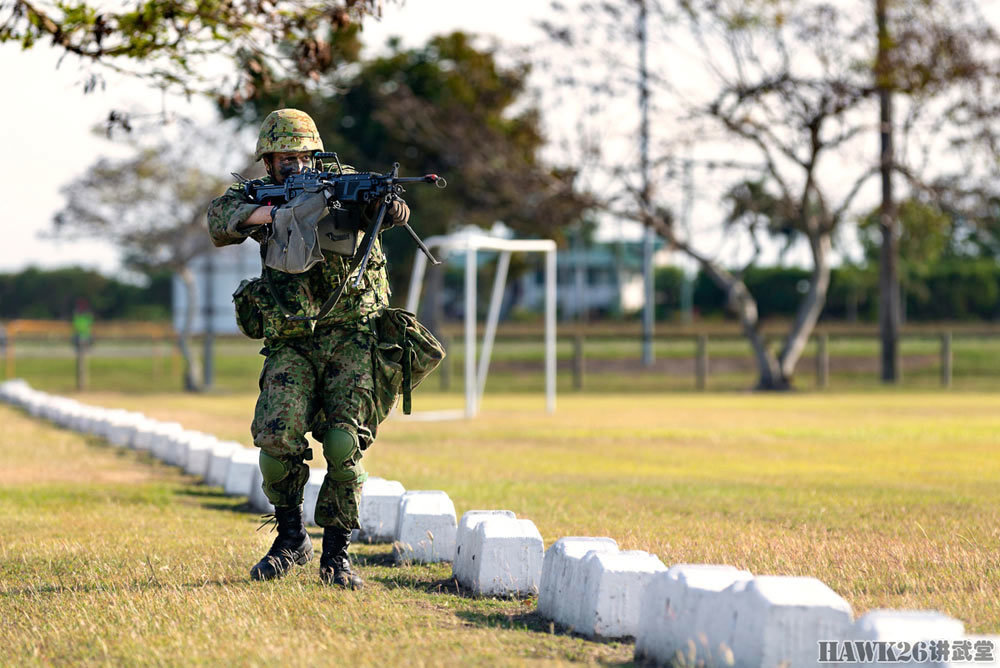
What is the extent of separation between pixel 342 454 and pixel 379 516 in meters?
1.86

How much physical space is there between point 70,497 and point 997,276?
2308 inches

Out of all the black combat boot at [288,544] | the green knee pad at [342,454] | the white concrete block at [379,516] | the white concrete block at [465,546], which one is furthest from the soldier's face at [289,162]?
the white concrete block at [379,516]

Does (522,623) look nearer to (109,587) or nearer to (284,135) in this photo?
(109,587)

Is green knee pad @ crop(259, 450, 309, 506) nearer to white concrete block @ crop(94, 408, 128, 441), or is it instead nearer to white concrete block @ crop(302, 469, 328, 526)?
white concrete block @ crop(302, 469, 328, 526)

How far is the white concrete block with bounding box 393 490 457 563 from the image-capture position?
24.7 ft

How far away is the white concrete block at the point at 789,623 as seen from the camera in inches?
171

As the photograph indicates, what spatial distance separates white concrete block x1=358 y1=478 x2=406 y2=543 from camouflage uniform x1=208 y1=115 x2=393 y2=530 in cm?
155

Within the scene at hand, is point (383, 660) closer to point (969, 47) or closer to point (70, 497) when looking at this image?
point (70, 497)

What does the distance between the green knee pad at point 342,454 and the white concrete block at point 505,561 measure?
655mm

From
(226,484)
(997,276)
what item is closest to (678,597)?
(226,484)

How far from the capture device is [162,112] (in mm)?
11242

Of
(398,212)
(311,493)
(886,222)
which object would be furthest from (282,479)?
(886,222)

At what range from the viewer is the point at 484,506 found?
9.80 metres

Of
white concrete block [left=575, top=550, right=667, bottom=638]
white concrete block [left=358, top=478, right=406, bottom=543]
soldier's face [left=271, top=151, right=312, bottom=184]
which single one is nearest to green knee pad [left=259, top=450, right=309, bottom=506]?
soldier's face [left=271, top=151, right=312, bottom=184]
